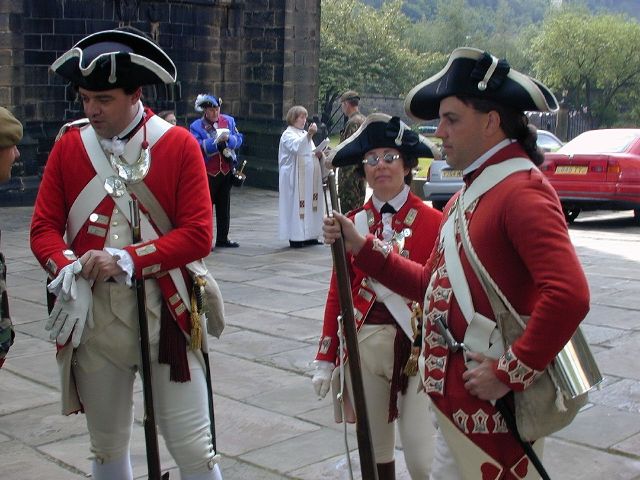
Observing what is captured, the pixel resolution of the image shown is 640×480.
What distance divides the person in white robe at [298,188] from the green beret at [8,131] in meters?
8.66

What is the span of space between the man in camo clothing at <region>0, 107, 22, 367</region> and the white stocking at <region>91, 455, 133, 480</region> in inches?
20.3

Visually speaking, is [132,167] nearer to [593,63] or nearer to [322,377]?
[322,377]

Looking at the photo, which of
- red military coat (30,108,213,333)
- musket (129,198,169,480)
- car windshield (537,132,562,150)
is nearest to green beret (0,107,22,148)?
red military coat (30,108,213,333)

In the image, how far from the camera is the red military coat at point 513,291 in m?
2.66

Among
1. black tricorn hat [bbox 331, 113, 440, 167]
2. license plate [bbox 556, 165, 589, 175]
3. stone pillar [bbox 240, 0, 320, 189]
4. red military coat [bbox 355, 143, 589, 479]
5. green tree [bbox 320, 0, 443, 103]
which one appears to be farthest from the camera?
green tree [bbox 320, 0, 443, 103]

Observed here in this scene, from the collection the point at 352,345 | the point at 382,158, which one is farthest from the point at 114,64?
the point at 352,345

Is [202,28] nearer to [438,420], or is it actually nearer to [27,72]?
[27,72]

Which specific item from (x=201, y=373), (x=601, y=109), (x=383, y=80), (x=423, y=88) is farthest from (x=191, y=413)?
(x=383, y=80)

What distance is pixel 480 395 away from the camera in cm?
280

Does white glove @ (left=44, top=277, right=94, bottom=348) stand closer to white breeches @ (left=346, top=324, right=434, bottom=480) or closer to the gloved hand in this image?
the gloved hand

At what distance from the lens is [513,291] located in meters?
2.82

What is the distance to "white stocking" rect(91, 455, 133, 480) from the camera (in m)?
3.76

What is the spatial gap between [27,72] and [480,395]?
15501 mm

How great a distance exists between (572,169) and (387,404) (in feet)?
40.6
